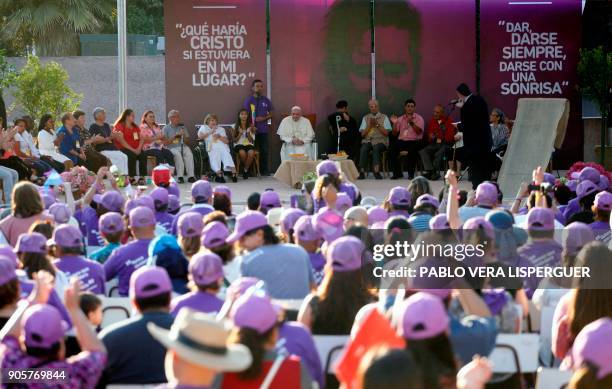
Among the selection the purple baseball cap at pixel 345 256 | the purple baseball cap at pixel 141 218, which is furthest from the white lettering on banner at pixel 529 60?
the purple baseball cap at pixel 345 256

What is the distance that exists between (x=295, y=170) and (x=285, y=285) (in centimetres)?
1357

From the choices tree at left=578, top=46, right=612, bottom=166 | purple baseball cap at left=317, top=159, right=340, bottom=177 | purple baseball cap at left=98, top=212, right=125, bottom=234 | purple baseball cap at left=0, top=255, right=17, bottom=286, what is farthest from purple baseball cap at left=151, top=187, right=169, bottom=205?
tree at left=578, top=46, right=612, bottom=166

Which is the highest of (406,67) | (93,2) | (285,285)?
(93,2)

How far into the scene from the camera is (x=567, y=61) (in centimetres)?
2364

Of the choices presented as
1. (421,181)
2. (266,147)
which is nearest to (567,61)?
(266,147)

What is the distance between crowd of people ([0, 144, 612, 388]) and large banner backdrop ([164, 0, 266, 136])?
11.9 m

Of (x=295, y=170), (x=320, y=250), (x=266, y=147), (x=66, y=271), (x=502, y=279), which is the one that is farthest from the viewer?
(x=266, y=147)

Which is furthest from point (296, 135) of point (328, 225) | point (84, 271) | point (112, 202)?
point (84, 271)

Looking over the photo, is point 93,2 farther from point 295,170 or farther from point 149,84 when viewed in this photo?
point 295,170

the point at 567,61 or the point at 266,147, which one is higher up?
the point at 567,61

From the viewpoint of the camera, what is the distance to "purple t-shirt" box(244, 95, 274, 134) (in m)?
22.7

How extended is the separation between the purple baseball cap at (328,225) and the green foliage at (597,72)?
1457 centimetres

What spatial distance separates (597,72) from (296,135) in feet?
18.9

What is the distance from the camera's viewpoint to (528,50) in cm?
2364
